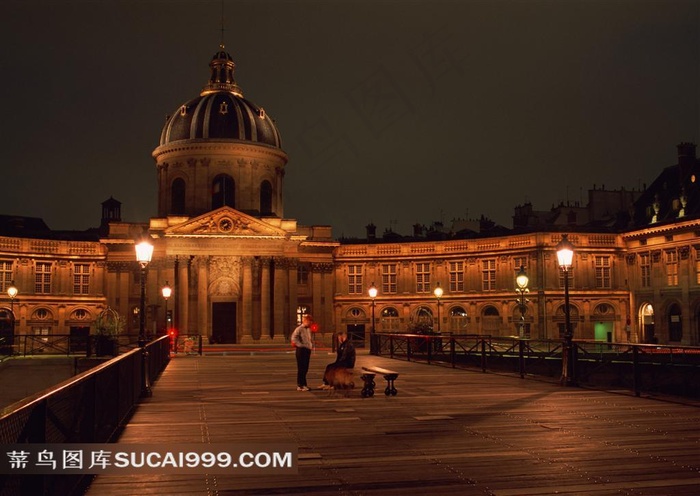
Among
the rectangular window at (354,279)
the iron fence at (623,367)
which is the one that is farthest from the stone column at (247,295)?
the iron fence at (623,367)

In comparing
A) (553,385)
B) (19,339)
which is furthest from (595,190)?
(553,385)

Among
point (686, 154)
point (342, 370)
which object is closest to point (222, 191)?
point (686, 154)

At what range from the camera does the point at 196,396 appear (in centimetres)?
1984

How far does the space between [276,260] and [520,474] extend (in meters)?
53.5

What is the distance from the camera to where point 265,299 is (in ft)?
205

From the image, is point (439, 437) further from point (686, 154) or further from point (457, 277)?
point (686, 154)

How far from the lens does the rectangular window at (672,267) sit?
59.4m

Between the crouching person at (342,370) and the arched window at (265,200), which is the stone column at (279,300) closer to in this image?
the arched window at (265,200)

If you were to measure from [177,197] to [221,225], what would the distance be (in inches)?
370

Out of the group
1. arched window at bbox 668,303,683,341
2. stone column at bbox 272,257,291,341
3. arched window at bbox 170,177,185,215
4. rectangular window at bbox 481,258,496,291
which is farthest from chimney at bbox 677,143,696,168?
arched window at bbox 170,177,185,215

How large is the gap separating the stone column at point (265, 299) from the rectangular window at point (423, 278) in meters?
14.8

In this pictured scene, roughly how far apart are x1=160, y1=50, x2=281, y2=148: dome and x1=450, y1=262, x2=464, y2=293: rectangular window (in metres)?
19.2

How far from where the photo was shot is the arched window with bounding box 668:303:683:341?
193 ft

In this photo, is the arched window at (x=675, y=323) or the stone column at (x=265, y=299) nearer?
the arched window at (x=675, y=323)
